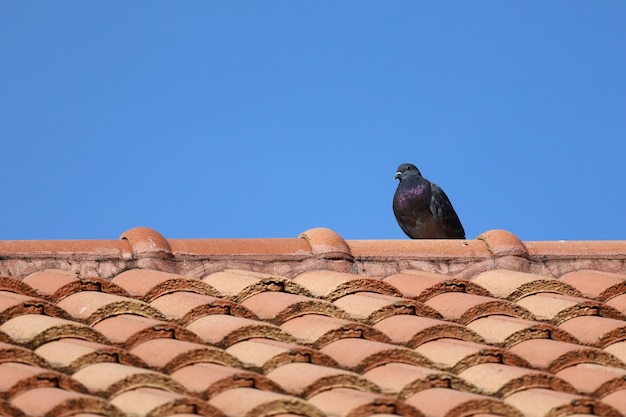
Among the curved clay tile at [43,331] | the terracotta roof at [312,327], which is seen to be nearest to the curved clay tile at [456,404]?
the terracotta roof at [312,327]

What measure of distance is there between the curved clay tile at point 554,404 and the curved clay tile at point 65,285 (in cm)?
140

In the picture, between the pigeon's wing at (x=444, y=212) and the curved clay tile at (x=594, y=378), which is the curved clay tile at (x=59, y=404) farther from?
the pigeon's wing at (x=444, y=212)

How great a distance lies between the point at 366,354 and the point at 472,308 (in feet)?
2.31

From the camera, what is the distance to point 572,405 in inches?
113

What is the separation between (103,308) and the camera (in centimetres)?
348

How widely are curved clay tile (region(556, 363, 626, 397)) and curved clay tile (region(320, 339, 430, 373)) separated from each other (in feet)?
1.31

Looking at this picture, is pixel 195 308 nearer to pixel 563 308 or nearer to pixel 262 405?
pixel 262 405

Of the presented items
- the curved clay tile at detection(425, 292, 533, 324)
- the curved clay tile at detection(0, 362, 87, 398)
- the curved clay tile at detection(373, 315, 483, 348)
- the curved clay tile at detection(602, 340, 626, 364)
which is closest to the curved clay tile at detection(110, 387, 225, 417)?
the curved clay tile at detection(0, 362, 87, 398)

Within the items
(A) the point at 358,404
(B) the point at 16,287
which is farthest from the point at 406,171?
(A) the point at 358,404

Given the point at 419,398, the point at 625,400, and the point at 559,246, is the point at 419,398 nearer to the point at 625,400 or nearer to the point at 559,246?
the point at 625,400

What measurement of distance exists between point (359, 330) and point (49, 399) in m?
1.03

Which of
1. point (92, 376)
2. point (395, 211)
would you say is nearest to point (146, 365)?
point (92, 376)

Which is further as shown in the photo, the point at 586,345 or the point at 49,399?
the point at 586,345

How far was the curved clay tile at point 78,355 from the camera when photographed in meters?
3.00
